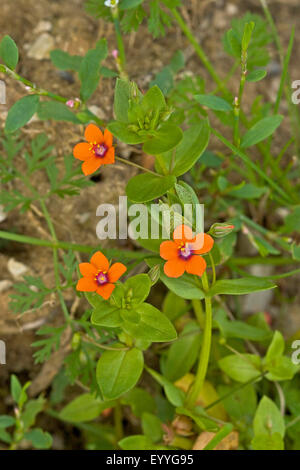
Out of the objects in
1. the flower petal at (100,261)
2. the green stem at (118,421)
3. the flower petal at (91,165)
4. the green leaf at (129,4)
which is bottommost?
the green stem at (118,421)

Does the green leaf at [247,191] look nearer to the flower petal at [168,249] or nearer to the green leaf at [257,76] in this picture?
the green leaf at [257,76]

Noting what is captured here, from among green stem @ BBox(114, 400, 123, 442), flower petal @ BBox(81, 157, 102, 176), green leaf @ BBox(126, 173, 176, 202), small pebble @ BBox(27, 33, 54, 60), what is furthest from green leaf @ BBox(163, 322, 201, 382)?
small pebble @ BBox(27, 33, 54, 60)

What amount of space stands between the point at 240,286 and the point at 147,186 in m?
0.34

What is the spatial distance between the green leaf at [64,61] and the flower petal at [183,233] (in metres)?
0.77

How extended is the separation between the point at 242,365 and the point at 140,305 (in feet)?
1.60

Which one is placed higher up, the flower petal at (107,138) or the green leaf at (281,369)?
the flower petal at (107,138)

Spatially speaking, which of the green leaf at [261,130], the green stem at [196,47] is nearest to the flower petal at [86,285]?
the green leaf at [261,130]

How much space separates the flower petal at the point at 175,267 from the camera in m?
1.16

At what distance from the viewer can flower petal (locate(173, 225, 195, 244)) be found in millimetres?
1126

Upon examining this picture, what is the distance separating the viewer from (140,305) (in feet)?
4.45

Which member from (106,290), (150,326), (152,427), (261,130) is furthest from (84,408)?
(261,130)

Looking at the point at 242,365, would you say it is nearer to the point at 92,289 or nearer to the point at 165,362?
the point at 165,362

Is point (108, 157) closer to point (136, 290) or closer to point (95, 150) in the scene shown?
point (95, 150)

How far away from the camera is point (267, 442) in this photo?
5.08 feet
